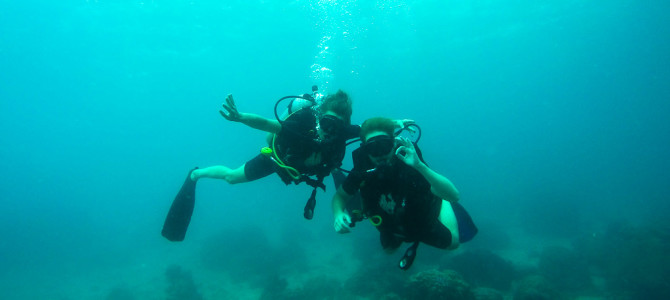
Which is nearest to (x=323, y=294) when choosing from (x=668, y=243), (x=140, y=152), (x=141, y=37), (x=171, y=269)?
(x=171, y=269)

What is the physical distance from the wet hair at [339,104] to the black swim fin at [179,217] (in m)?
3.69

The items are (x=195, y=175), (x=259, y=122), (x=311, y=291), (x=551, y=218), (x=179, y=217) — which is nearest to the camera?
(x=259, y=122)

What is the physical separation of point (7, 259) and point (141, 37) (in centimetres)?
2539

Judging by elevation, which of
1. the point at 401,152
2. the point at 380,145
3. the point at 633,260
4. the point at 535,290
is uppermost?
the point at 633,260

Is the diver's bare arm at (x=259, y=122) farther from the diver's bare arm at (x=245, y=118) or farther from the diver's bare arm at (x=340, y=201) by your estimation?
the diver's bare arm at (x=340, y=201)

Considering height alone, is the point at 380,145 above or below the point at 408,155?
above

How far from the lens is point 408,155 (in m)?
3.43

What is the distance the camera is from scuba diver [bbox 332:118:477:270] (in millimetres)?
3750

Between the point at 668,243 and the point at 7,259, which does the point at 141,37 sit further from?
the point at 668,243

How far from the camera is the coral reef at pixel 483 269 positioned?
1428 centimetres

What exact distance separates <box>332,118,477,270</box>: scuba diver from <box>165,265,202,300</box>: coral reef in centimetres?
1617

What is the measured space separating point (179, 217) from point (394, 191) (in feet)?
15.7

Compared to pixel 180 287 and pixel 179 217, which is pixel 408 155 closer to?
pixel 179 217

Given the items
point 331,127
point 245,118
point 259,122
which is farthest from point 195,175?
point 331,127
